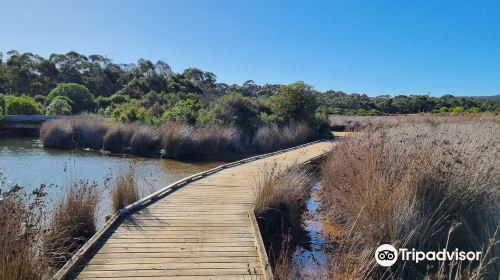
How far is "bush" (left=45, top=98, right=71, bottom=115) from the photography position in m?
29.3

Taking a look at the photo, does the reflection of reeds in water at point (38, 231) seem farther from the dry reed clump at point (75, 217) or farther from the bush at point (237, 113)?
the bush at point (237, 113)

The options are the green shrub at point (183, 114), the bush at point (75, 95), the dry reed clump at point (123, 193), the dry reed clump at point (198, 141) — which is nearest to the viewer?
the dry reed clump at point (123, 193)

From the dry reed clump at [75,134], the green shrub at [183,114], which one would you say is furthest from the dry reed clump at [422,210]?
the dry reed clump at [75,134]

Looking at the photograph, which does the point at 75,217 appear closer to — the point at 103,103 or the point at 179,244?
the point at 179,244

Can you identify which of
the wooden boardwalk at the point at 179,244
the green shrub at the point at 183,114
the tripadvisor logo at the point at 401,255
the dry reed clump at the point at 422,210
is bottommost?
the wooden boardwalk at the point at 179,244

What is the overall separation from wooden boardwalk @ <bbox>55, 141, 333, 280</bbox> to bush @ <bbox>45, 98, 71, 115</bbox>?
25.8m

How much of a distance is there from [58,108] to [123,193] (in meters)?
26.6

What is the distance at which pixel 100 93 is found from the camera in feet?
184

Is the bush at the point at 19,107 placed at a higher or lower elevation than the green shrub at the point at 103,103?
lower

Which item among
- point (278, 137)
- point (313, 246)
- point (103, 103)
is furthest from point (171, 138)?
point (103, 103)

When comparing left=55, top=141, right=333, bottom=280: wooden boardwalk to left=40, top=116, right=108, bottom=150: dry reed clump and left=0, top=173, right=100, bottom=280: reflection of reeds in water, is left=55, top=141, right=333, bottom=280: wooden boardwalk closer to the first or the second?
left=0, top=173, right=100, bottom=280: reflection of reeds in water

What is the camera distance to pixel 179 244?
4.66 meters

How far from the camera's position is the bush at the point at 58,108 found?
2934 cm

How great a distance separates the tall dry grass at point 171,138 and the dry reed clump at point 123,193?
9.56 m
